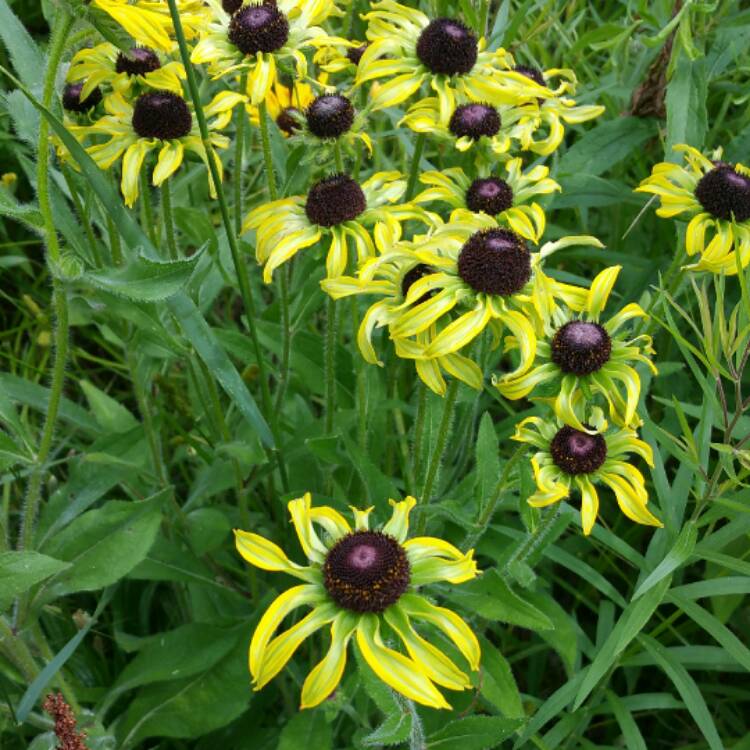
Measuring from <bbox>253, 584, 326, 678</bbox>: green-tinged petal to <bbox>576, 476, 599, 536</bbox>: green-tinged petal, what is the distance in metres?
0.41

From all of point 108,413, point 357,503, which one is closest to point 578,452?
point 357,503

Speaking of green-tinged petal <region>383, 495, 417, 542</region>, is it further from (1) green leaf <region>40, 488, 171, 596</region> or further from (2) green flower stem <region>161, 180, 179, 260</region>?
(2) green flower stem <region>161, 180, 179, 260</region>

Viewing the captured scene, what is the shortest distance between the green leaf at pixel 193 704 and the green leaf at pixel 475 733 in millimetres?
421

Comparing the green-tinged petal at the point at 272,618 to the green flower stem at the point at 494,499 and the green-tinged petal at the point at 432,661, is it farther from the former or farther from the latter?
the green flower stem at the point at 494,499

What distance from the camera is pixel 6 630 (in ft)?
5.33

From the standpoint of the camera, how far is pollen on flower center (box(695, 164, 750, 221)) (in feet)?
6.12

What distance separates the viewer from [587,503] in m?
1.45

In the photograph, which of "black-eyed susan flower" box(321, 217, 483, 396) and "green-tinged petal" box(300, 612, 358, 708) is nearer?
"green-tinged petal" box(300, 612, 358, 708)

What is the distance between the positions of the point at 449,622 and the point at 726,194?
1.06m

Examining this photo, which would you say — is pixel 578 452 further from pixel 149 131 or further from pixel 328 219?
pixel 149 131

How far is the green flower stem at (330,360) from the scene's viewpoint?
1.75 metres

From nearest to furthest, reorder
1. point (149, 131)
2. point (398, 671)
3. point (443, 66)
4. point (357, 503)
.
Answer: point (398, 671) < point (149, 131) < point (443, 66) < point (357, 503)

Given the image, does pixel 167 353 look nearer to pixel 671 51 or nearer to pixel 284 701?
pixel 284 701

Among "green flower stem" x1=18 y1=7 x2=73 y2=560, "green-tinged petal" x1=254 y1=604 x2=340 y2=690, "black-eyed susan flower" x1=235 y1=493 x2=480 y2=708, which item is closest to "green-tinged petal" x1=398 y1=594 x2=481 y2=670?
"black-eyed susan flower" x1=235 y1=493 x2=480 y2=708
